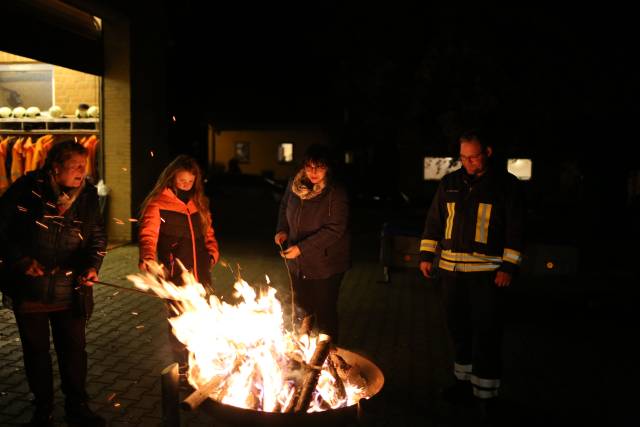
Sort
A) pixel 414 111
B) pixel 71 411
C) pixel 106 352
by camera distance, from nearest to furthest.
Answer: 1. pixel 71 411
2. pixel 106 352
3. pixel 414 111

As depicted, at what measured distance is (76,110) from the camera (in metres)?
12.6

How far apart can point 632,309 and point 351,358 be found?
19.0ft

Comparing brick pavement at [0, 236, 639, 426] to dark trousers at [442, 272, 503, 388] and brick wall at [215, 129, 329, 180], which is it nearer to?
dark trousers at [442, 272, 503, 388]

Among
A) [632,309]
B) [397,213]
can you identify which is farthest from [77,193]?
[397,213]

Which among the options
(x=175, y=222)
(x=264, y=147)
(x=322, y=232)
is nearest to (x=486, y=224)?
(x=322, y=232)

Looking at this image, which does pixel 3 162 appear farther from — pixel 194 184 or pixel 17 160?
pixel 194 184

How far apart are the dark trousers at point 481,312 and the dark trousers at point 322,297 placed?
1030mm

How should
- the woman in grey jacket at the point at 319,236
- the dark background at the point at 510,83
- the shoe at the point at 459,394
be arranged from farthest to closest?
the dark background at the point at 510,83
the woman in grey jacket at the point at 319,236
the shoe at the point at 459,394

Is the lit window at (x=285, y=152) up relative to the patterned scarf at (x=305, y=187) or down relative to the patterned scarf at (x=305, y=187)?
down

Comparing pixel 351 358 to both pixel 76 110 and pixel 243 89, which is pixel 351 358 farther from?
pixel 243 89

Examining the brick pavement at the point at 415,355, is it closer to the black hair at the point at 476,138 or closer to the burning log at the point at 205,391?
the burning log at the point at 205,391

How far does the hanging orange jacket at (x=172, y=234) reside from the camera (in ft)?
15.8

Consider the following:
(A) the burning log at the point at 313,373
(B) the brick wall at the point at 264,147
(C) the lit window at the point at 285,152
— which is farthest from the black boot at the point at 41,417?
(C) the lit window at the point at 285,152

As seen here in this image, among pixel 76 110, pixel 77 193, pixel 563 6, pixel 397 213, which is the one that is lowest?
pixel 397 213
